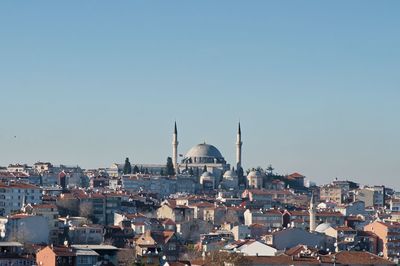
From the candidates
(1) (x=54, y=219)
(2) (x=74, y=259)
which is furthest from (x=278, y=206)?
(2) (x=74, y=259)

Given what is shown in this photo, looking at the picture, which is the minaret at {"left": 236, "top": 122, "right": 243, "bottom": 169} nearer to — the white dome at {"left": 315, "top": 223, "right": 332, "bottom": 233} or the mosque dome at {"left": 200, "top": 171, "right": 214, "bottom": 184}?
the mosque dome at {"left": 200, "top": 171, "right": 214, "bottom": 184}

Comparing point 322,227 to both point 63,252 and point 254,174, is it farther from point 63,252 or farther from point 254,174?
point 254,174

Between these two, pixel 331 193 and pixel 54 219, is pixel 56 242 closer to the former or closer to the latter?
pixel 54 219

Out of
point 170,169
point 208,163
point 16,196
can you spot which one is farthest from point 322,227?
point 208,163

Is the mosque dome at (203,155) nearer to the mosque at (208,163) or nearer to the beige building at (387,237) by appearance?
the mosque at (208,163)

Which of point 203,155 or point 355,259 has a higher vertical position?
point 203,155

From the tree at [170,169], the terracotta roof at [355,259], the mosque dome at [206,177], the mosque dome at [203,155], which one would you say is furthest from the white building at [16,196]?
the mosque dome at [203,155]

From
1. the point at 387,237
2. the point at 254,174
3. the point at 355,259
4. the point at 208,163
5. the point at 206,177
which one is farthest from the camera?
the point at 208,163

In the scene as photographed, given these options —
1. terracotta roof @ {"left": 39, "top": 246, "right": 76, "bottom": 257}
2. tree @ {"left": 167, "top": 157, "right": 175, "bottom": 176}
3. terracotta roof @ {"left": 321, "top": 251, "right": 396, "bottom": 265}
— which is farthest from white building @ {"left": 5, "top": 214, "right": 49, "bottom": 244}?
tree @ {"left": 167, "top": 157, "right": 175, "bottom": 176}
